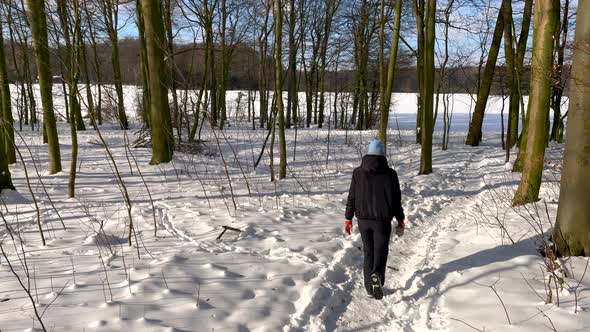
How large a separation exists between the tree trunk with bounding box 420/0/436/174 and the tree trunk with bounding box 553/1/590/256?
6.42 metres

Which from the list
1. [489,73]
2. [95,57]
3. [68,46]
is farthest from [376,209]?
[95,57]

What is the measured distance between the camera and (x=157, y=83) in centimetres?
1070

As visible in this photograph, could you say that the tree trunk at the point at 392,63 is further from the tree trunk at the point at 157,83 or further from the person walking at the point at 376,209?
the person walking at the point at 376,209

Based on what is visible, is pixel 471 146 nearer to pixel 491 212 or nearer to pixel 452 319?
pixel 491 212

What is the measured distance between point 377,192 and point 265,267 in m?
1.69

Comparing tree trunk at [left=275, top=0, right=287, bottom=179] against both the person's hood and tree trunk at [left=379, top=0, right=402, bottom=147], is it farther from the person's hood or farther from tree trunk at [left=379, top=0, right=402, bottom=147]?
the person's hood

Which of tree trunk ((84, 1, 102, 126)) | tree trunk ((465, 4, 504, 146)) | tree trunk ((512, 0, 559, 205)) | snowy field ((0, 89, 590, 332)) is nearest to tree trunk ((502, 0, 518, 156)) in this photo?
tree trunk ((465, 4, 504, 146))

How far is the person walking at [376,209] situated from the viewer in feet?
13.5

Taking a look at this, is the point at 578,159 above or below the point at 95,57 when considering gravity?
below

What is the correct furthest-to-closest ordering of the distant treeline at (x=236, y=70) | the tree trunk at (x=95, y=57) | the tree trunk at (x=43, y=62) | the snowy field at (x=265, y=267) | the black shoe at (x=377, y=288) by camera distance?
the distant treeline at (x=236, y=70) → the tree trunk at (x=43, y=62) → the tree trunk at (x=95, y=57) → the black shoe at (x=377, y=288) → the snowy field at (x=265, y=267)

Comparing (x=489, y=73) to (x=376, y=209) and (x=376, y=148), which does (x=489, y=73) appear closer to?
(x=376, y=148)

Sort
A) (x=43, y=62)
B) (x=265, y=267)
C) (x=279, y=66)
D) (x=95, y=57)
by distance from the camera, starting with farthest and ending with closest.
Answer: (x=95, y=57) < (x=279, y=66) < (x=43, y=62) < (x=265, y=267)

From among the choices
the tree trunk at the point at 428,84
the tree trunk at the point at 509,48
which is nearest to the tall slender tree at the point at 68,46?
the tree trunk at the point at 428,84

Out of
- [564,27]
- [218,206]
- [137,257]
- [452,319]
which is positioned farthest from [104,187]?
[564,27]
